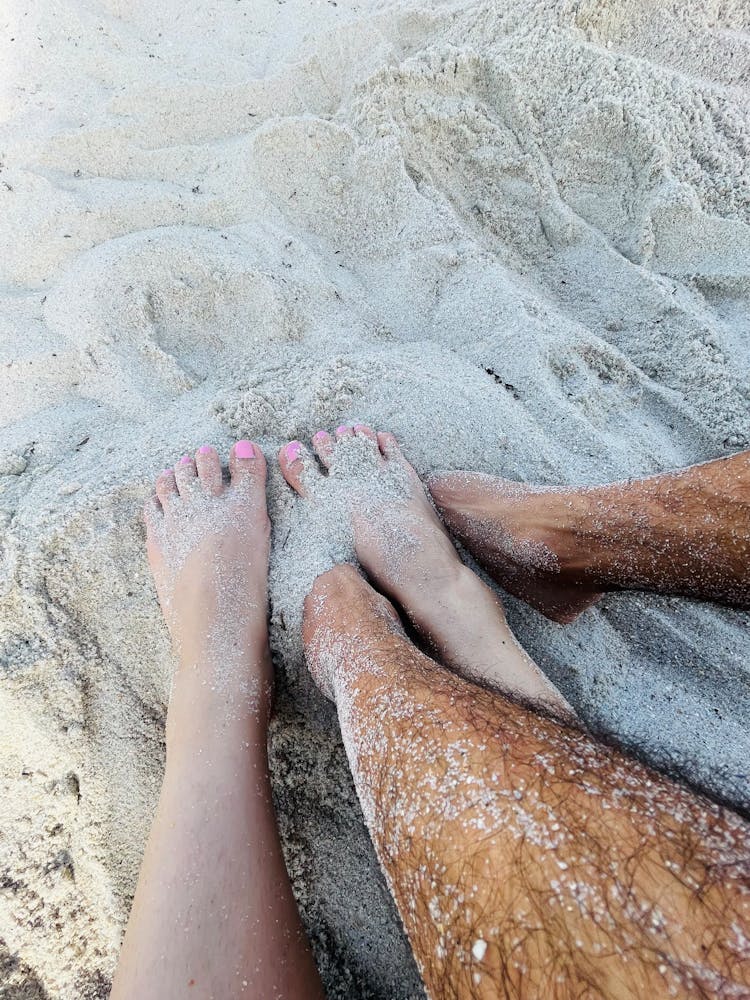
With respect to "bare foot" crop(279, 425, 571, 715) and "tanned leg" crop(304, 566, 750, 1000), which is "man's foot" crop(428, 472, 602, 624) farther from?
"tanned leg" crop(304, 566, 750, 1000)

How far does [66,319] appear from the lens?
1627mm

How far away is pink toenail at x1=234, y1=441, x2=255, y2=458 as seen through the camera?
1.53 metres

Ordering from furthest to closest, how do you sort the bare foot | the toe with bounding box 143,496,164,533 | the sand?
the toe with bounding box 143,496,164,533, the sand, the bare foot

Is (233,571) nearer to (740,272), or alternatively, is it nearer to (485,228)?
(485,228)

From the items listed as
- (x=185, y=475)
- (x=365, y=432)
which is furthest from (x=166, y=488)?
(x=365, y=432)

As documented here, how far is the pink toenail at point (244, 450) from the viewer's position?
1.53 metres

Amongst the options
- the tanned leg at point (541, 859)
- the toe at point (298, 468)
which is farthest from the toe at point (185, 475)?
the tanned leg at point (541, 859)

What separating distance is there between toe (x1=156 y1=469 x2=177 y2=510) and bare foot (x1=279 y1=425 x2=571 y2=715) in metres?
0.27

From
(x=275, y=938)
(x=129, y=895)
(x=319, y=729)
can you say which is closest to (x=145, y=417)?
(x=319, y=729)

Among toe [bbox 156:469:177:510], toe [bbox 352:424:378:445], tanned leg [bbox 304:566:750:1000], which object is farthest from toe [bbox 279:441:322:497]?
tanned leg [bbox 304:566:750:1000]

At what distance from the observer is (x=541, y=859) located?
63 cm

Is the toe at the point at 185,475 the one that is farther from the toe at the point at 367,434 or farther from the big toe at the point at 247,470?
the toe at the point at 367,434

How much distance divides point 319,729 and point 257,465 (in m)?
0.65

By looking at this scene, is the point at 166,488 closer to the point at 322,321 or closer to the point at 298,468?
the point at 298,468
